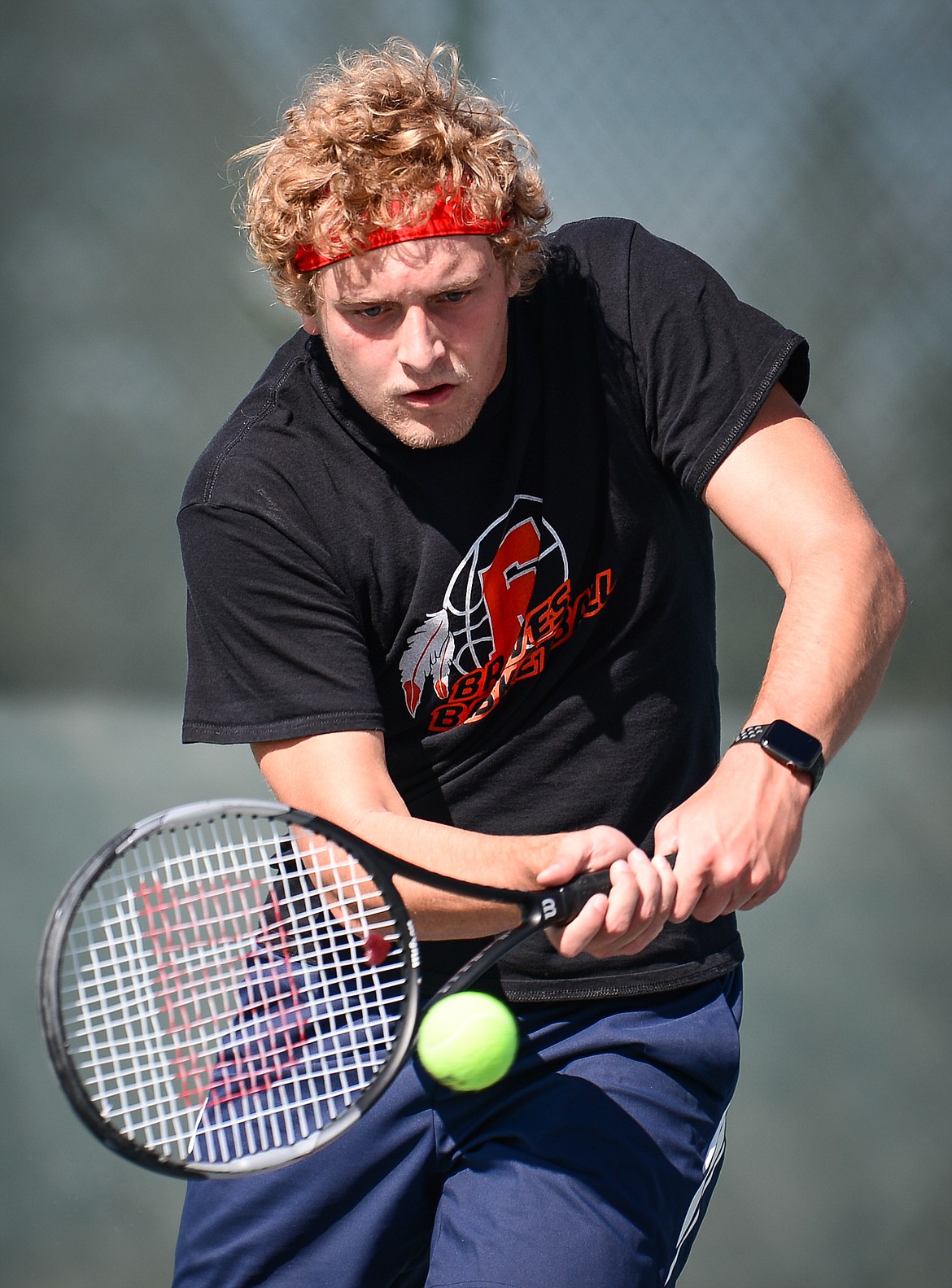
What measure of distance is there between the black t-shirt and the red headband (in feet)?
0.47

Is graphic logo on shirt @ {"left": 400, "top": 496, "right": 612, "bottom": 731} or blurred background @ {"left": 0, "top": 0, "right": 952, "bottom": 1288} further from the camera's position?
blurred background @ {"left": 0, "top": 0, "right": 952, "bottom": 1288}

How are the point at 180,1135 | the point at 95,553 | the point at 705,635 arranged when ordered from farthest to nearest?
the point at 95,553 → the point at 705,635 → the point at 180,1135

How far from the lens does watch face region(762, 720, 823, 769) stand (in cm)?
124

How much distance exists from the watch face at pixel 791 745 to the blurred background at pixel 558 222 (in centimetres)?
150

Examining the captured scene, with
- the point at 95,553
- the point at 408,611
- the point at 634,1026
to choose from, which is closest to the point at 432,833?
the point at 408,611

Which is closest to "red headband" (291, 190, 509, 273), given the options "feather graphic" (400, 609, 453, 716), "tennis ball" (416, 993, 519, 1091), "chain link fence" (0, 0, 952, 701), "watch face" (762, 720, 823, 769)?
"feather graphic" (400, 609, 453, 716)

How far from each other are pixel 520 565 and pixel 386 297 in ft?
1.07

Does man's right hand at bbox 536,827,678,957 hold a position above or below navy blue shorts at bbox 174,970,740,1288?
above

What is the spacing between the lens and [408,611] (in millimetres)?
1474

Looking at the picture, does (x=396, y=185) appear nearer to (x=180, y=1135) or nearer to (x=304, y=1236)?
(x=180, y=1135)

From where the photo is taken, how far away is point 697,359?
1462 millimetres

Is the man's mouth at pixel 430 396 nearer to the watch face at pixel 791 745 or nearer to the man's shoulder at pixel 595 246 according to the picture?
the man's shoulder at pixel 595 246

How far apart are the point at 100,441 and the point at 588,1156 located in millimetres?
1991

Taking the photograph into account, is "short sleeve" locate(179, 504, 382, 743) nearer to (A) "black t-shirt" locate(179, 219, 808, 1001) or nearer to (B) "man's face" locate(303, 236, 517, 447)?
(A) "black t-shirt" locate(179, 219, 808, 1001)
